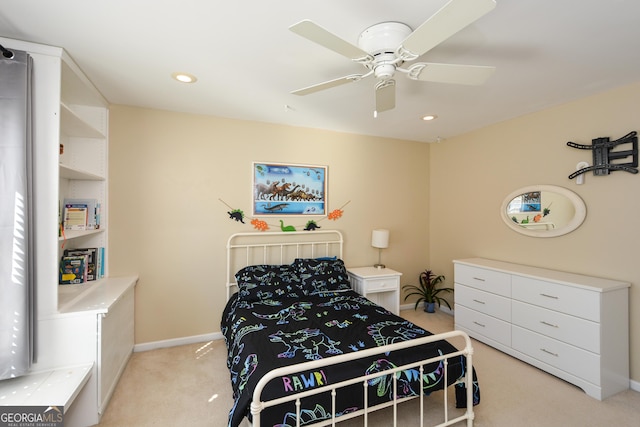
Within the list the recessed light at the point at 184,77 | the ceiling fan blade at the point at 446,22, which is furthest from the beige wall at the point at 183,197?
the ceiling fan blade at the point at 446,22

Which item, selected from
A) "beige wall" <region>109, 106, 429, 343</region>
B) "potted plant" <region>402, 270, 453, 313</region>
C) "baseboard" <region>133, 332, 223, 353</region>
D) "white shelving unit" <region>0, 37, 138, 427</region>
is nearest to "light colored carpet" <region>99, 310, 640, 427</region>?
"baseboard" <region>133, 332, 223, 353</region>

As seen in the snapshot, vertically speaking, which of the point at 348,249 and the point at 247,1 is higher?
the point at 247,1

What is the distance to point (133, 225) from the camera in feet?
9.27

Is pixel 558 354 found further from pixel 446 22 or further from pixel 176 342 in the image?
pixel 176 342

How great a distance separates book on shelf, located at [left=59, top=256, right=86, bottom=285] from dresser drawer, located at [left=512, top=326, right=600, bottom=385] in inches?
158

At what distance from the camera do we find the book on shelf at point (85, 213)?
250cm

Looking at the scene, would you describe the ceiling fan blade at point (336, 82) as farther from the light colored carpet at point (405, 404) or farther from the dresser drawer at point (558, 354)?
the dresser drawer at point (558, 354)

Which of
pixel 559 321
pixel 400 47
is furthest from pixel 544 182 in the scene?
pixel 400 47

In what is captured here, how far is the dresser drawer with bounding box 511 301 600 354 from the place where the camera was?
7.17 feet

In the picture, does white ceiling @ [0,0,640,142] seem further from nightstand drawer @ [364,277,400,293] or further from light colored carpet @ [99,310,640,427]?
light colored carpet @ [99,310,640,427]

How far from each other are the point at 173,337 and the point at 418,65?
3.27 m

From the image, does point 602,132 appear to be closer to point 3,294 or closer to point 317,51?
point 317,51

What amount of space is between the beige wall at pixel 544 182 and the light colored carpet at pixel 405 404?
630 millimetres

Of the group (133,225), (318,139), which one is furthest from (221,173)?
(318,139)
